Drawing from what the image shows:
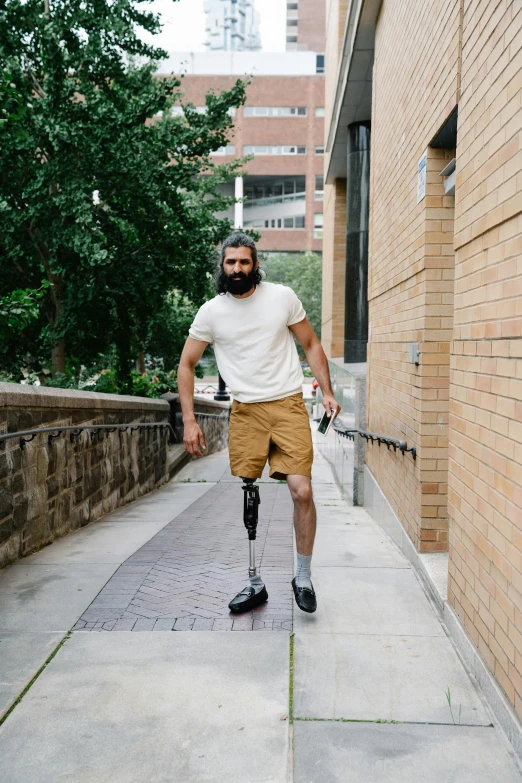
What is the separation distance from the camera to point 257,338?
3.73 m

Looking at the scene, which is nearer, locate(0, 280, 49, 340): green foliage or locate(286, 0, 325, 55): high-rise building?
locate(0, 280, 49, 340): green foliage

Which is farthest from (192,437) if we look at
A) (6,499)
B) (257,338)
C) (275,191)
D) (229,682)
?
(275,191)

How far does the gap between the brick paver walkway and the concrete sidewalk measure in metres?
0.02

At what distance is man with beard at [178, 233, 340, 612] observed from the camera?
147 inches

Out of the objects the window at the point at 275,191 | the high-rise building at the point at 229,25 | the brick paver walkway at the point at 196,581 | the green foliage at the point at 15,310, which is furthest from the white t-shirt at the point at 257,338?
the high-rise building at the point at 229,25

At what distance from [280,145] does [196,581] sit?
63281 mm

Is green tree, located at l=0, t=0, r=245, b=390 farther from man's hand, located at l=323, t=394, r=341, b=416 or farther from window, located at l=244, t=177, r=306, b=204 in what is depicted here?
window, located at l=244, t=177, r=306, b=204

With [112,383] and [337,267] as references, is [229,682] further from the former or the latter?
[337,267]

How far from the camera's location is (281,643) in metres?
3.35

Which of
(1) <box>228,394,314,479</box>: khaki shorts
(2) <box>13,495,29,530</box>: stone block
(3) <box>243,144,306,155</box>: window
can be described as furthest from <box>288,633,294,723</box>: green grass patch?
(3) <box>243,144,306,155</box>: window

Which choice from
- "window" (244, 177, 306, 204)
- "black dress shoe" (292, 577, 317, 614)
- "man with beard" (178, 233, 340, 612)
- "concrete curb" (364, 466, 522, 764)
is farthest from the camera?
"window" (244, 177, 306, 204)

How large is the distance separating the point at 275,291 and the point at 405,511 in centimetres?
219

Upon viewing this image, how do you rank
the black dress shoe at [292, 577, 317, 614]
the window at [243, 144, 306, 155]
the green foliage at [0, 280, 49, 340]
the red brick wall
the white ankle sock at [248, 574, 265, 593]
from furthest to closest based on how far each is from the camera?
the window at [243, 144, 306, 155], the red brick wall, the green foliage at [0, 280, 49, 340], the white ankle sock at [248, 574, 265, 593], the black dress shoe at [292, 577, 317, 614]

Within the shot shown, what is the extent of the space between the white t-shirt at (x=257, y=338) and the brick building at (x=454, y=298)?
0.83 m
